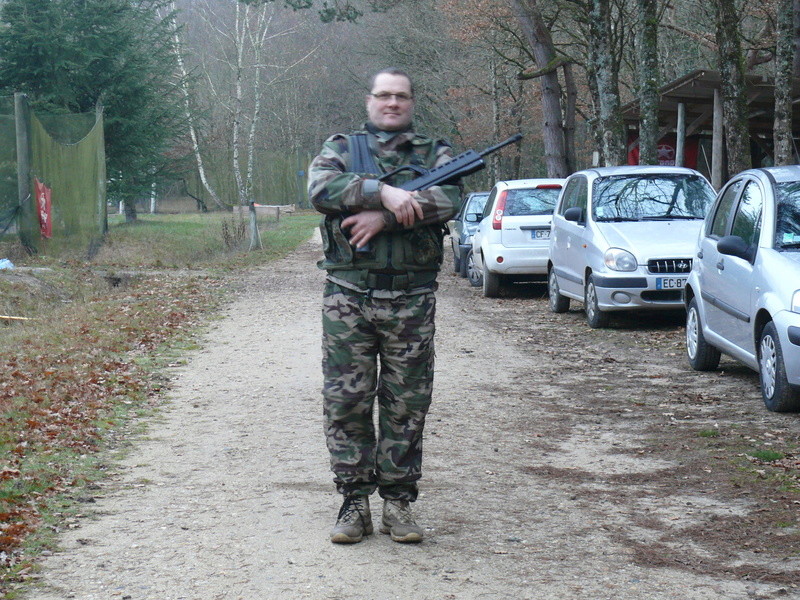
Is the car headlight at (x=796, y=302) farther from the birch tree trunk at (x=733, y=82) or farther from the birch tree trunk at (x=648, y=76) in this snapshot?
the birch tree trunk at (x=648, y=76)

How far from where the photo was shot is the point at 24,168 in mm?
17141

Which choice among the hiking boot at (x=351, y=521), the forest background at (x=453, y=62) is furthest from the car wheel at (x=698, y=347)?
the forest background at (x=453, y=62)

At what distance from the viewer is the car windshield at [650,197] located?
12992 mm

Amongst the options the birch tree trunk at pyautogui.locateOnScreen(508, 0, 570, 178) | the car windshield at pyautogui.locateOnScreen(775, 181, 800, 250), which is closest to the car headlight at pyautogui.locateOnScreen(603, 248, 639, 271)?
the car windshield at pyautogui.locateOnScreen(775, 181, 800, 250)

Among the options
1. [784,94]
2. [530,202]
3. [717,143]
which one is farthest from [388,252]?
[717,143]

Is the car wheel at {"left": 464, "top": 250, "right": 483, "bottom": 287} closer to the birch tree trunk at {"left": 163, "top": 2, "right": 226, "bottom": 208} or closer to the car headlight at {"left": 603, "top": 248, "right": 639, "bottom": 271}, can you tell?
the car headlight at {"left": 603, "top": 248, "right": 639, "bottom": 271}

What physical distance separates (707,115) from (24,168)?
1740 cm

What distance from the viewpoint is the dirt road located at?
4.36m

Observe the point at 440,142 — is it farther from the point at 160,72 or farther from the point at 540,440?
the point at 160,72

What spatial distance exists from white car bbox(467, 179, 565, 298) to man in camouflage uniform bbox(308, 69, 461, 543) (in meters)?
11.8

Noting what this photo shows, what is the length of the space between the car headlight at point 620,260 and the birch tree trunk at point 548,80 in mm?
14741

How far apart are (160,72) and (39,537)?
2915cm

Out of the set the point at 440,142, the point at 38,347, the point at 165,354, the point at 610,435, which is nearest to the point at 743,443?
the point at 610,435

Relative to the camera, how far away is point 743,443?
6.87 m
